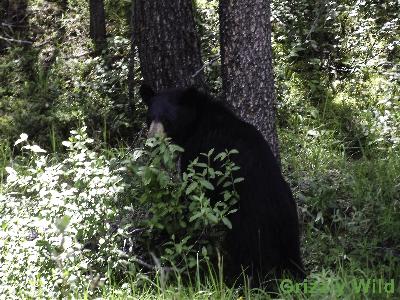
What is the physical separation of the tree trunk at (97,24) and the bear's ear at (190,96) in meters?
4.51

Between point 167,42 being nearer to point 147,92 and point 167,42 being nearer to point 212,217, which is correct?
point 147,92

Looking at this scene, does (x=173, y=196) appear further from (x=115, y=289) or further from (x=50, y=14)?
(x=50, y=14)

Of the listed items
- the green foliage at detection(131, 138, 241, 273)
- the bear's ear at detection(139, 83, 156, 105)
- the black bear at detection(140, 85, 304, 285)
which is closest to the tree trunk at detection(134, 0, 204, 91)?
the bear's ear at detection(139, 83, 156, 105)

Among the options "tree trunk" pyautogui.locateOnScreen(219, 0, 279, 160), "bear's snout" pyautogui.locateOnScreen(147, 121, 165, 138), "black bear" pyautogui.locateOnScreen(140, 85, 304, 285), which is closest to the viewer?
"black bear" pyautogui.locateOnScreen(140, 85, 304, 285)

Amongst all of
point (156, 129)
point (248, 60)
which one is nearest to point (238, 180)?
point (156, 129)

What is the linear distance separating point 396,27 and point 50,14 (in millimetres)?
5824

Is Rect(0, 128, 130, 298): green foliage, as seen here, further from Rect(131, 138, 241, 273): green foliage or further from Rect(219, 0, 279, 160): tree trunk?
Rect(219, 0, 279, 160): tree trunk

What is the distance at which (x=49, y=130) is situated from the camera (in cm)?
846

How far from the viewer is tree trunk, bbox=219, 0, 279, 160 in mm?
5766

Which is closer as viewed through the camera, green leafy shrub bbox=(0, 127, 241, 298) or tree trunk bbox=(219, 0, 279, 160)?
green leafy shrub bbox=(0, 127, 241, 298)

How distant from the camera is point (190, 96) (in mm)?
5555

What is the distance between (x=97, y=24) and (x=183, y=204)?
5.56 m

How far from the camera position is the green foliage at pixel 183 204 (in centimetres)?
458

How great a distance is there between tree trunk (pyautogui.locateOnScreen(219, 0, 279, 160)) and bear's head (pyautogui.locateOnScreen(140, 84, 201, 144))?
566 mm
